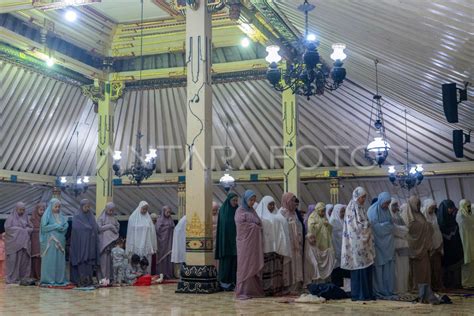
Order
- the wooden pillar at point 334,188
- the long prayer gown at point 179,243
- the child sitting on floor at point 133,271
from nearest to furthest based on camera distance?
1. the child sitting on floor at point 133,271
2. the long prayer gown at point 179,243
3. the wooden pillar at point 334,188

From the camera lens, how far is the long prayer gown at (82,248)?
8.88 metres

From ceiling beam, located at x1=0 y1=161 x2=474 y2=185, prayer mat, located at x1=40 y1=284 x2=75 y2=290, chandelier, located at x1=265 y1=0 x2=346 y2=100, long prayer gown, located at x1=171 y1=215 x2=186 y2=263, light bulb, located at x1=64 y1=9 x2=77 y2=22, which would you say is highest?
light bulb, located at x1=64 y1=9 x2=77 y2=22

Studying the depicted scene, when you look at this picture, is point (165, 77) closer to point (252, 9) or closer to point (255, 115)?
point (255, 115)

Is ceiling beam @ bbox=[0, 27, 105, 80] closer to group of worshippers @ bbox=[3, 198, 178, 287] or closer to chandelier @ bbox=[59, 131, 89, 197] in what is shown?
group of worshippers @ bbox=[3, 198, 178, 287]

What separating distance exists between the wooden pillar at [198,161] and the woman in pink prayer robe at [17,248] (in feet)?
10.8

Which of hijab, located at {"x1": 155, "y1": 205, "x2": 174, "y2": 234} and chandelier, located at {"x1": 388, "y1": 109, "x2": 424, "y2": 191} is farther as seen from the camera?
chandelier, located at {"x1": 388, "y1": 109, "x2": 424, "y2": 191}

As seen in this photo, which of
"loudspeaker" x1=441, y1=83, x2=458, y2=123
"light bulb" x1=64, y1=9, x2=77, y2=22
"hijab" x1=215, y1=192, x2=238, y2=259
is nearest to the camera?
"loudspeaker" x1=441, y1=83, x2=458, y2=123

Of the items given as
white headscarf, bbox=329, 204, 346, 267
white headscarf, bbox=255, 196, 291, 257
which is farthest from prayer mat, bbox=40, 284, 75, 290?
white headscarf, bbox=329, 204, 346, 267

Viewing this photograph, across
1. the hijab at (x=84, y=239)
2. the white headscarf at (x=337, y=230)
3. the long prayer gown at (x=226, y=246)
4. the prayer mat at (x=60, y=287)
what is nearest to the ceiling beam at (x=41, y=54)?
the hijab at (x=84, y=239)

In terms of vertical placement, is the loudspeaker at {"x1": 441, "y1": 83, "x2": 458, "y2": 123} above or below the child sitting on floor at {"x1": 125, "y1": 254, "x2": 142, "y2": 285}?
above

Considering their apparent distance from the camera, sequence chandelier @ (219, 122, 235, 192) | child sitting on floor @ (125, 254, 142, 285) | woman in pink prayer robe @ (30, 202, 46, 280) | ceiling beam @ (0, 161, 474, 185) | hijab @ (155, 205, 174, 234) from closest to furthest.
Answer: child sitting on floor @ (125, 254, 142, 285)
woman in pink prayer robe @ (30, 202, 46, 280)
hijab @ (155, 205, 174, 234)
chandelier @ (219, 122, 235, 192)
ceiling beam @ (0, 161, 474, 185)

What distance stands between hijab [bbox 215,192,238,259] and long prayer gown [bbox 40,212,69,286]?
2588 millimetres

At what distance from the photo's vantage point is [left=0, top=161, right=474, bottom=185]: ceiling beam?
46.1 ft

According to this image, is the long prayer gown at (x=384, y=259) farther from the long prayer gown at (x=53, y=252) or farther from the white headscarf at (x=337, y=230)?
the long prayer gown at (x=53, y=252)
